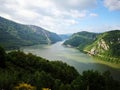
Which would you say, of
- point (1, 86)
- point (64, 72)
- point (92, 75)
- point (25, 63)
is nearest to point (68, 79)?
point (64, 72)

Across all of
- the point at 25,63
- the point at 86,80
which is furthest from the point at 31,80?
the point at 25,63

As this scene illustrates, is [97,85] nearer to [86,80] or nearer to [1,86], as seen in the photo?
[86,80]

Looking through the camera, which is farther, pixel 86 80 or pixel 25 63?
pixel 25 63

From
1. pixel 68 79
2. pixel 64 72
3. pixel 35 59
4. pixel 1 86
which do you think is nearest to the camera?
pixel 1 86

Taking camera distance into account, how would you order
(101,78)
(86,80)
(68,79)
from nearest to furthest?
(86,80) → (101,78) → (68,79)

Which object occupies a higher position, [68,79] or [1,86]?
[1,86]

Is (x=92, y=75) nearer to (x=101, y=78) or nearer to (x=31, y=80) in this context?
(x=101, y=78)
